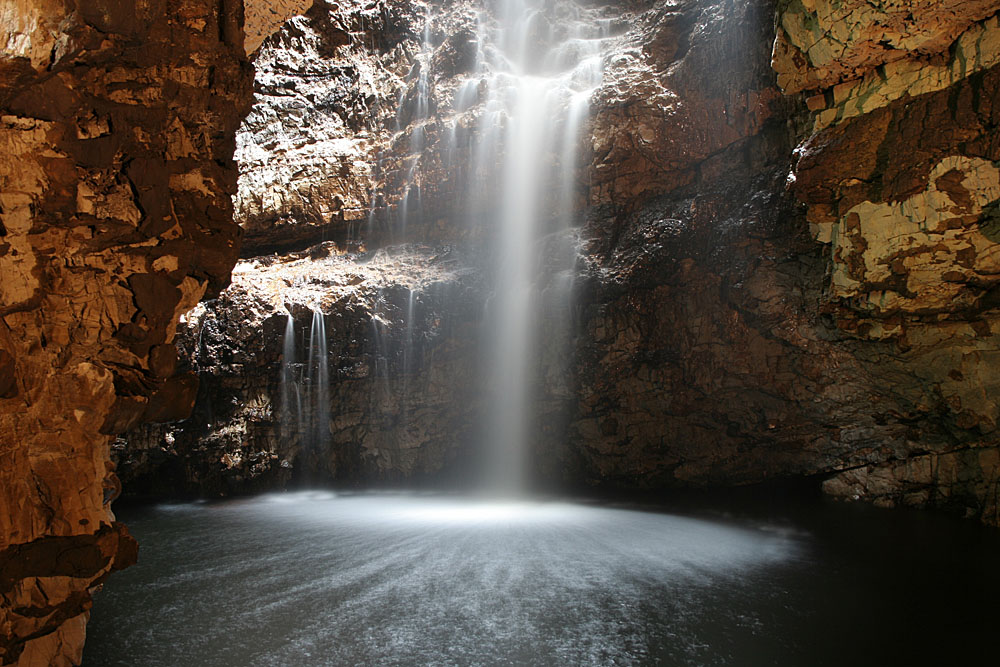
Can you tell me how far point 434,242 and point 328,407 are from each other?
5.04 m

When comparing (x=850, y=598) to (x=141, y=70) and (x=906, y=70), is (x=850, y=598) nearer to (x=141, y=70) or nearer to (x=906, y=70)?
(x=906, y=70)

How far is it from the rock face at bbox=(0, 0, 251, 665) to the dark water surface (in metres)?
1.70

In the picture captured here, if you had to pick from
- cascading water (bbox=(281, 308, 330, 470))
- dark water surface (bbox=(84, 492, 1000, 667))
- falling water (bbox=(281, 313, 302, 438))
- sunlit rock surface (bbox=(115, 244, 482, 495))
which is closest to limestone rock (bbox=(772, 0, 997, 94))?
dark water surface (bbox=(84, 492, 1000, 667))

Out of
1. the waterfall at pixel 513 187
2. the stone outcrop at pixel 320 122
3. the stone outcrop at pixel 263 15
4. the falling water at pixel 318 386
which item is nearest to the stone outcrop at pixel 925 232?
the waterfall at pixel 513 187

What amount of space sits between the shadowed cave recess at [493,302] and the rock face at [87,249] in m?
0.02

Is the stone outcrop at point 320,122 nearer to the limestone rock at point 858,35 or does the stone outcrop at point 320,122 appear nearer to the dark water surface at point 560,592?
the dark water surface at point 560,592

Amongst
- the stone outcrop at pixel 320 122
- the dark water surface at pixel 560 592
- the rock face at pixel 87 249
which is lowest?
the dark water surface at pixel 560 592

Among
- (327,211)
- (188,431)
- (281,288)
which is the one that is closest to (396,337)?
(281,288)

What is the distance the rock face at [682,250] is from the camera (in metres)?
8.48

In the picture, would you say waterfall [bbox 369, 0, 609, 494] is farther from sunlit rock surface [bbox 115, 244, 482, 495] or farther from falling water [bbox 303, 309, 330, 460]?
falling water [bbox 303, 309, 330, 460]

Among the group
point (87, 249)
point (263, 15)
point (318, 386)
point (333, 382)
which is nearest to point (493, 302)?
point (333, 382)

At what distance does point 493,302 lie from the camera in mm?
14312

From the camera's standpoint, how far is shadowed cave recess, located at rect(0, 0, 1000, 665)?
4.05 m

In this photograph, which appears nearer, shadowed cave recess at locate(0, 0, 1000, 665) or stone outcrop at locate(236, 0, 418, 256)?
shadowed cave recess at locate(0, 0, 1000, 665)
